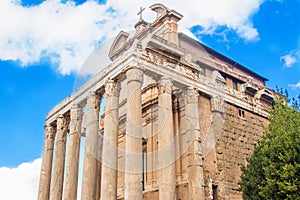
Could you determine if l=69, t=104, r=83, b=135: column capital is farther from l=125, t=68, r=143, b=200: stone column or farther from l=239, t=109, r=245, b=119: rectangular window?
l=239, t=109, r=245, b=119: rectangular window

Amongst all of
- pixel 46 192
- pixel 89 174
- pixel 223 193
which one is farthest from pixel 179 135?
pixel 46 192

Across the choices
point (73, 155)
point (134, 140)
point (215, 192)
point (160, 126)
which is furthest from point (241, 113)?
point (73, 155)

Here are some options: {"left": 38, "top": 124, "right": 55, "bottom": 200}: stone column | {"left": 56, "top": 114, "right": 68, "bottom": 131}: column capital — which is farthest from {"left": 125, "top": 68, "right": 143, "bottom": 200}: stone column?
{"left": 38, "top": 124, "right": 55, "bottom": 200}: stone column

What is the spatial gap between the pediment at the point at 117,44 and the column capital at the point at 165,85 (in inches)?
270

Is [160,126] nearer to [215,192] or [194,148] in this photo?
[194,148]

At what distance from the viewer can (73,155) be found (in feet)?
55.8

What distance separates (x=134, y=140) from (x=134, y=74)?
2.65m

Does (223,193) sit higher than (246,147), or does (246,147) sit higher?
(246,147)

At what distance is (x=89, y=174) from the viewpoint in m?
15.2

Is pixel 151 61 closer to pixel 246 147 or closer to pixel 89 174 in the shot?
pixel 89 174

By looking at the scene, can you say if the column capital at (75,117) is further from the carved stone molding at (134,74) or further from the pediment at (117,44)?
the pediment at (117,44)

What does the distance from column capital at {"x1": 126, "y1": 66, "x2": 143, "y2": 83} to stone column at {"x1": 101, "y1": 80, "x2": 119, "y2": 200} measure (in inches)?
52.4

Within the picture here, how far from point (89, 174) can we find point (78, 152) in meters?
2.33

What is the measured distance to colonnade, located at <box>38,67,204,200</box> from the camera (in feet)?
43.6
